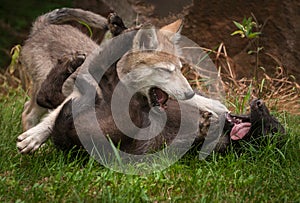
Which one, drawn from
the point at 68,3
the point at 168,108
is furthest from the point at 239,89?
the point at 68,3

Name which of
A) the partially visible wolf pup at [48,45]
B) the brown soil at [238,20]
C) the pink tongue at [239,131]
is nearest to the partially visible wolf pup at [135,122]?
the pink tongue at [239,131]

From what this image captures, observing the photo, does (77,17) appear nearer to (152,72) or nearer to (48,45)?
(48,45)

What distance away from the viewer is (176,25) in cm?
437

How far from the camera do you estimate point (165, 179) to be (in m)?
2.98

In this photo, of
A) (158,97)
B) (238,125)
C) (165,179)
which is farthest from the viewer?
(158,97)

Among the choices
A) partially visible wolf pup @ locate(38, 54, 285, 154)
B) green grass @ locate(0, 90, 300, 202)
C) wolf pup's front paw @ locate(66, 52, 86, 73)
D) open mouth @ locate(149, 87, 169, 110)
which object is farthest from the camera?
open mouth @ locate(149, 87, 169, 110)

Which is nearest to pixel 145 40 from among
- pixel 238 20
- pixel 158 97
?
pixel 158 97

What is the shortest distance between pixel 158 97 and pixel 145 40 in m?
0.41

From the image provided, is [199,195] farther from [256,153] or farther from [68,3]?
[68,3]

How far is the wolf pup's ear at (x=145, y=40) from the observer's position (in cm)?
361

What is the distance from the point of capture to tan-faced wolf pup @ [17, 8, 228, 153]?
3562 millimetres

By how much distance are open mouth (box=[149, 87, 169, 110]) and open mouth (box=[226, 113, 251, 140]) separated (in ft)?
1.46

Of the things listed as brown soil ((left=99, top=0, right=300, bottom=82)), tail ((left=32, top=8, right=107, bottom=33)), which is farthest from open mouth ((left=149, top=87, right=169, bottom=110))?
brown soil ((left=99, top=0, right=300, bottom=82))

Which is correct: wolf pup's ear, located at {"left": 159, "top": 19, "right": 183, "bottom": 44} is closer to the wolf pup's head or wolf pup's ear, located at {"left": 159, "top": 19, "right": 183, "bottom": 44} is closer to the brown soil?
the wolf pup's head
